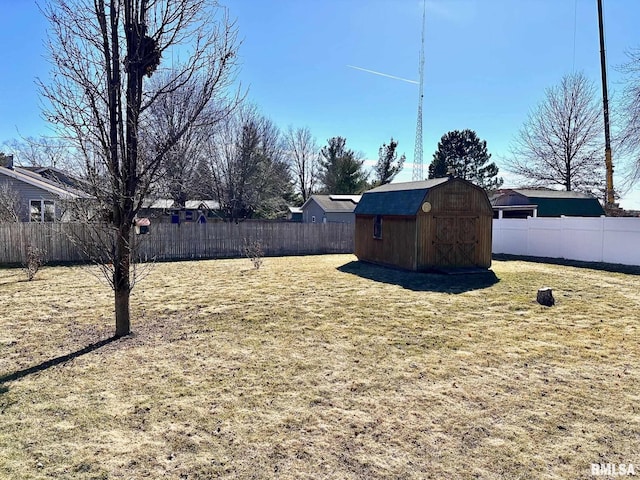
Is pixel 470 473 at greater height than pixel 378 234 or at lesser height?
lesser

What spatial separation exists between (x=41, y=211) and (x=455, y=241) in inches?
649

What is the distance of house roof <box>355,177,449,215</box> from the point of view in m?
11.7

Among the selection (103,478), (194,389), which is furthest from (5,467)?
(194,389)

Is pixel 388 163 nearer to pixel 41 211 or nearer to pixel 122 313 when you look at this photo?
pixel 41 211

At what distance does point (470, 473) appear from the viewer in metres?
2.57

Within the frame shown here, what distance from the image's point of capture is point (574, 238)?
47.0 feet

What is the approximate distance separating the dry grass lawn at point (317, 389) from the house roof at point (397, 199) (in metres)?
4.67

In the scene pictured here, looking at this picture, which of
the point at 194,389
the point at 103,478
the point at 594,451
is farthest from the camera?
the point at 194,389

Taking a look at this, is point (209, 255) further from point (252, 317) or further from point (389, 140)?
point (389, 140)

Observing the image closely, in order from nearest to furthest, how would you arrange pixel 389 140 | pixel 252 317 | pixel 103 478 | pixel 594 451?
pixel 103 478
pixel 594 451
pixel 252 317
pixel 389 140

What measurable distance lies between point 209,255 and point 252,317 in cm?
1028

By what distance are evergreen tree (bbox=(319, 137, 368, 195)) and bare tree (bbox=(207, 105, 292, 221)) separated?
980 centimetres

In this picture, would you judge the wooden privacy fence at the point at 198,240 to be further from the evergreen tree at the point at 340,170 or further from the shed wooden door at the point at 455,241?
the evergreen tree at the point at 340,170

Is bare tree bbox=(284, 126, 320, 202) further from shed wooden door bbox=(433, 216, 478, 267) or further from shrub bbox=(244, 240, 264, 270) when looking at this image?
shed wooden door bbox=(433, 216, 478, 267)
